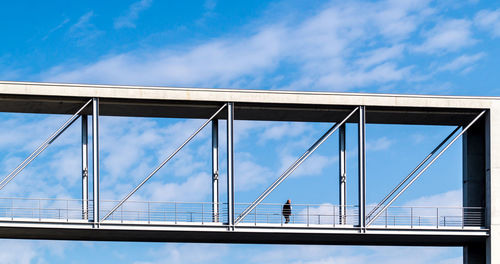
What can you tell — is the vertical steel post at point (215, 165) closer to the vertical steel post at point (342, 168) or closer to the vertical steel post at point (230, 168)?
the vertical steel post at point (230, 168)

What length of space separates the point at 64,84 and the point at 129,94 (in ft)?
8.99

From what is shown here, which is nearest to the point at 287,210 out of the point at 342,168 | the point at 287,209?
the point at 287,209

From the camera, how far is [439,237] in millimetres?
41094

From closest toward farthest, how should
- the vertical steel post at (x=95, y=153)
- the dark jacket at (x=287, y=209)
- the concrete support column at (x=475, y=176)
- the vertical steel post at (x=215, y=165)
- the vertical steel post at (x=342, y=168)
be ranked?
the vertical steel post at (x=95, y=153)
the dark jacket at (x=287, y=209)
the vertical steel post at (x=215, y=165)
the vertical steel post at (x=342, y=168)
the concrete support column at (x=475, y=176)

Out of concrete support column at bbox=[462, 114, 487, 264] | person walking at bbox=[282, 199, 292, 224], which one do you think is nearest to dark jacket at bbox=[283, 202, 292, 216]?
person walking at bbox=[282, 199, 292, 224]

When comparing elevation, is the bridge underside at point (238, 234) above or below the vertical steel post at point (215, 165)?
below

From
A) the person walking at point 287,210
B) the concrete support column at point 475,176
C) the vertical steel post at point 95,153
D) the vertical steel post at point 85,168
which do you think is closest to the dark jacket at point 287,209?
the person walking at point 287,210

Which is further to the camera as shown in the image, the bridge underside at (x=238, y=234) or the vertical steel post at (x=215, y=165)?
the vertical steel post at (x=215, y=165)

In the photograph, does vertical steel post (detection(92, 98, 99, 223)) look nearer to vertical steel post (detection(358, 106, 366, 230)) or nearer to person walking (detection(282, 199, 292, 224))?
person walking (detection(282, 199, 292, 224))

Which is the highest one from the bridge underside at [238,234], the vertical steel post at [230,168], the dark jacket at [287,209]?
the vertical steel post at [230,168]

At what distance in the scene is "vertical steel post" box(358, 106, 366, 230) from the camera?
40344mm

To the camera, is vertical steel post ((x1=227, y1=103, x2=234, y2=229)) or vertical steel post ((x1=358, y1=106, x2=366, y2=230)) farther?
vertical steel post ((x1=358, y1=106, x2=366, y2=230))

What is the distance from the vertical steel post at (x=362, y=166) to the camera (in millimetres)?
40344

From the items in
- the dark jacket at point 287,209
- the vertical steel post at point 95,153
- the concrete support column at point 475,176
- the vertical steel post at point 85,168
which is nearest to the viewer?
the vertical steel post at point 95,153
